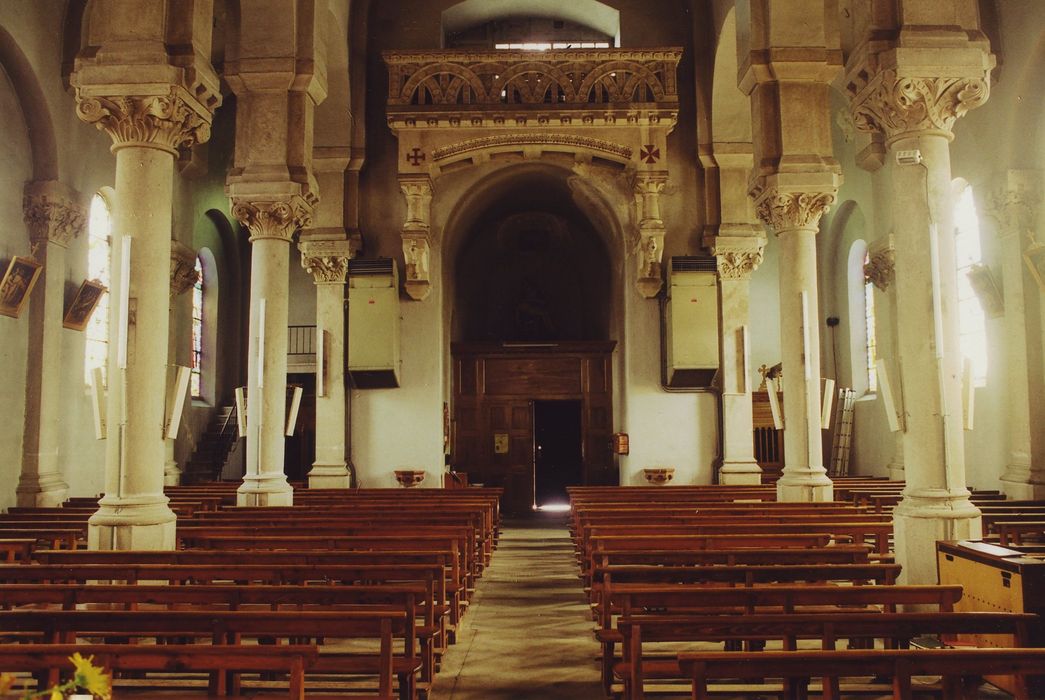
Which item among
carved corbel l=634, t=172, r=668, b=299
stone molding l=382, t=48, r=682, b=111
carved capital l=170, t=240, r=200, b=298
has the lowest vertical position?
carved capital l=170, t=240, r=200, b=298

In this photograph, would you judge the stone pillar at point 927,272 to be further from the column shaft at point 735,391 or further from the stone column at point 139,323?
the column shaft at point 735,391

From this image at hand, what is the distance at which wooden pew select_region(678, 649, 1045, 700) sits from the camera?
3.29 metres

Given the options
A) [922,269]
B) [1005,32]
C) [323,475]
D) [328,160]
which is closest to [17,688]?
[922,269]

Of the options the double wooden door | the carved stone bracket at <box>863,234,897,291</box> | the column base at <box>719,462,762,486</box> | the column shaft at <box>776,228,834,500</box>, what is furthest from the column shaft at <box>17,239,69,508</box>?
the carved stone bracket at <box>863,234,897,291</box>

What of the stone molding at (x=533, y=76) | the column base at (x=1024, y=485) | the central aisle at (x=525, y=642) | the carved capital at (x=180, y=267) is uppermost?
the stone molding at (x=533, y=76)

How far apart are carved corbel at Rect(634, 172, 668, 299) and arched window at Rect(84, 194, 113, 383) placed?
924cm

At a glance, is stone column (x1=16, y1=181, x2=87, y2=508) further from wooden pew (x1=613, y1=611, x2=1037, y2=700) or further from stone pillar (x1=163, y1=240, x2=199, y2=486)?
wooden pew (x1=613, y1=611, x2=1037, y2=700)

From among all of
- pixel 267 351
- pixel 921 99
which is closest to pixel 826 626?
pixel 921 99

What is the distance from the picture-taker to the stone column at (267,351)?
37.3ft

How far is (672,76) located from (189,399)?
1163 cm

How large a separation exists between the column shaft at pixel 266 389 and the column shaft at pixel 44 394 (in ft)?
12.2

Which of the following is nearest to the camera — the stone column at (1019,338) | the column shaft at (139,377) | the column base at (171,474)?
the column shaft at (139,377)

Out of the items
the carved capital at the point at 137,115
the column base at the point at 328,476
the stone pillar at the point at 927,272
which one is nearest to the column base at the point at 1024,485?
the stone pillar at the point at 927,272

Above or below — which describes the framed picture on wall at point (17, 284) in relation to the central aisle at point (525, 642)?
above
